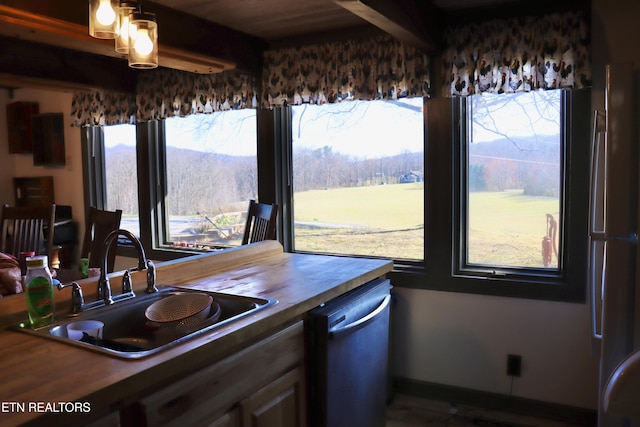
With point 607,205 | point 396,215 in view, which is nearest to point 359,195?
point 396,215

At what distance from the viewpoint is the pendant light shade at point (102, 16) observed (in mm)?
1532

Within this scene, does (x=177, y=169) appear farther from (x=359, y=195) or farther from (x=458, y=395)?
(x=458, y=395)

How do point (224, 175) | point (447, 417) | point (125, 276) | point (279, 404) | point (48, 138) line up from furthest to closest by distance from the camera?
1. point (48, 138)
2. point (224, 175)
3. point (447, 417)
4. point (125, 276)
5. point (279, 404)

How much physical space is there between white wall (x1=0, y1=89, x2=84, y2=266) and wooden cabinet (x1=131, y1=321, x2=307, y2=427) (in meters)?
3.65

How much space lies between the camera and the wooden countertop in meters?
0.98

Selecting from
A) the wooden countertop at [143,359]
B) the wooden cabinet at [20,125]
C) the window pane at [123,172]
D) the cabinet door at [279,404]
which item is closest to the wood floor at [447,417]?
the wooden countertop at [143,359]

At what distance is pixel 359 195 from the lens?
326 centimetres

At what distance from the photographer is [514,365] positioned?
275 cm

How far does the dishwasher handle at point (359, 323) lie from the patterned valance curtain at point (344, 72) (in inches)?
51.4

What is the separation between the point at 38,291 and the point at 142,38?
836 millimetres

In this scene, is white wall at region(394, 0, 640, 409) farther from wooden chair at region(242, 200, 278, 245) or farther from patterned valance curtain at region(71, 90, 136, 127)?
patterned valance curtain at region(71, 90, 136, 127)

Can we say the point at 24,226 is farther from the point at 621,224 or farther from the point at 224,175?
the point at 621,224

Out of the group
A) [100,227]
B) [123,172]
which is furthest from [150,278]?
[123,172]

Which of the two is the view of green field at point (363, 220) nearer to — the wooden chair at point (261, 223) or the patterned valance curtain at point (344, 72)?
the wooden chair at point (261, 223)
